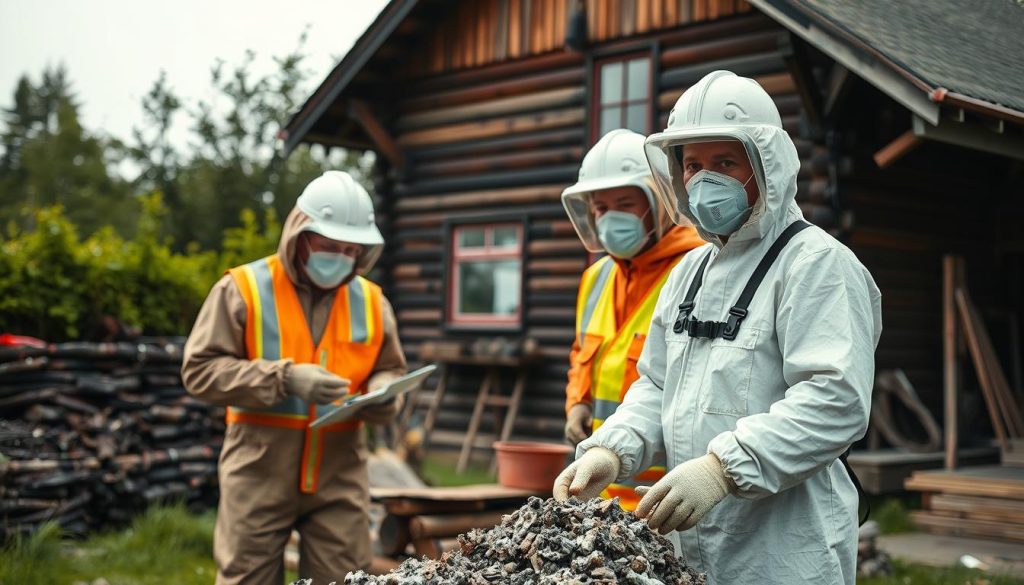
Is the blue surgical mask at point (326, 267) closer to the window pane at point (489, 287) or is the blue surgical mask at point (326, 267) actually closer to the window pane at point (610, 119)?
the window pane at point (610, 119)

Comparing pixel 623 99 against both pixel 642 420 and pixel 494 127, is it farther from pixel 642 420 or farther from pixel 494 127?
pixel 642 420

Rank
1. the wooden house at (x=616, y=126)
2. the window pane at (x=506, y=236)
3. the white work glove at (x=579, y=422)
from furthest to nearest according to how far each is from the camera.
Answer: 1. the window pane at (x=506, y=236)
2. the wooden house at (x=616, y=126)
3. the white work glove at (x=579, y=422)

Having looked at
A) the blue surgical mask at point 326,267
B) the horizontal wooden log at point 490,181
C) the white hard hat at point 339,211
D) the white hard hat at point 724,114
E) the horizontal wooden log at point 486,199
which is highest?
the horizontal wooden log at point 490,181

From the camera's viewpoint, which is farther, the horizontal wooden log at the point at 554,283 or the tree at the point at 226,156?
the tree at the point at 226,156

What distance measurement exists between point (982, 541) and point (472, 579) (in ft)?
23.5

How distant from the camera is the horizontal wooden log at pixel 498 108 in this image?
38.4 feet

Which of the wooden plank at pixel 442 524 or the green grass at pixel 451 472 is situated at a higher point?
the wooden plank at pixel 442 524

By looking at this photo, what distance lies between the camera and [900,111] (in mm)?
9492

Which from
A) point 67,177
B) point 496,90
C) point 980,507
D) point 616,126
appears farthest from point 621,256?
point 67,177

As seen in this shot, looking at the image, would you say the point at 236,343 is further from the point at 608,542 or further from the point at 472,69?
the point at 472,69

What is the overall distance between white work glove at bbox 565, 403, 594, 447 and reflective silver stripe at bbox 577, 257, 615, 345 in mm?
289

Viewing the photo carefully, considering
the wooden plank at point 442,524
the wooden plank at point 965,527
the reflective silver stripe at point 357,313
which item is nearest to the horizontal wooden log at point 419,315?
the wooden plank at point 965,527

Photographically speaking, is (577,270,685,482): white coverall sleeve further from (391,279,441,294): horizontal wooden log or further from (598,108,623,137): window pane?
(391,279,441,294): horizontal wooden log

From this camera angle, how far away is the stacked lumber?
8.02m
